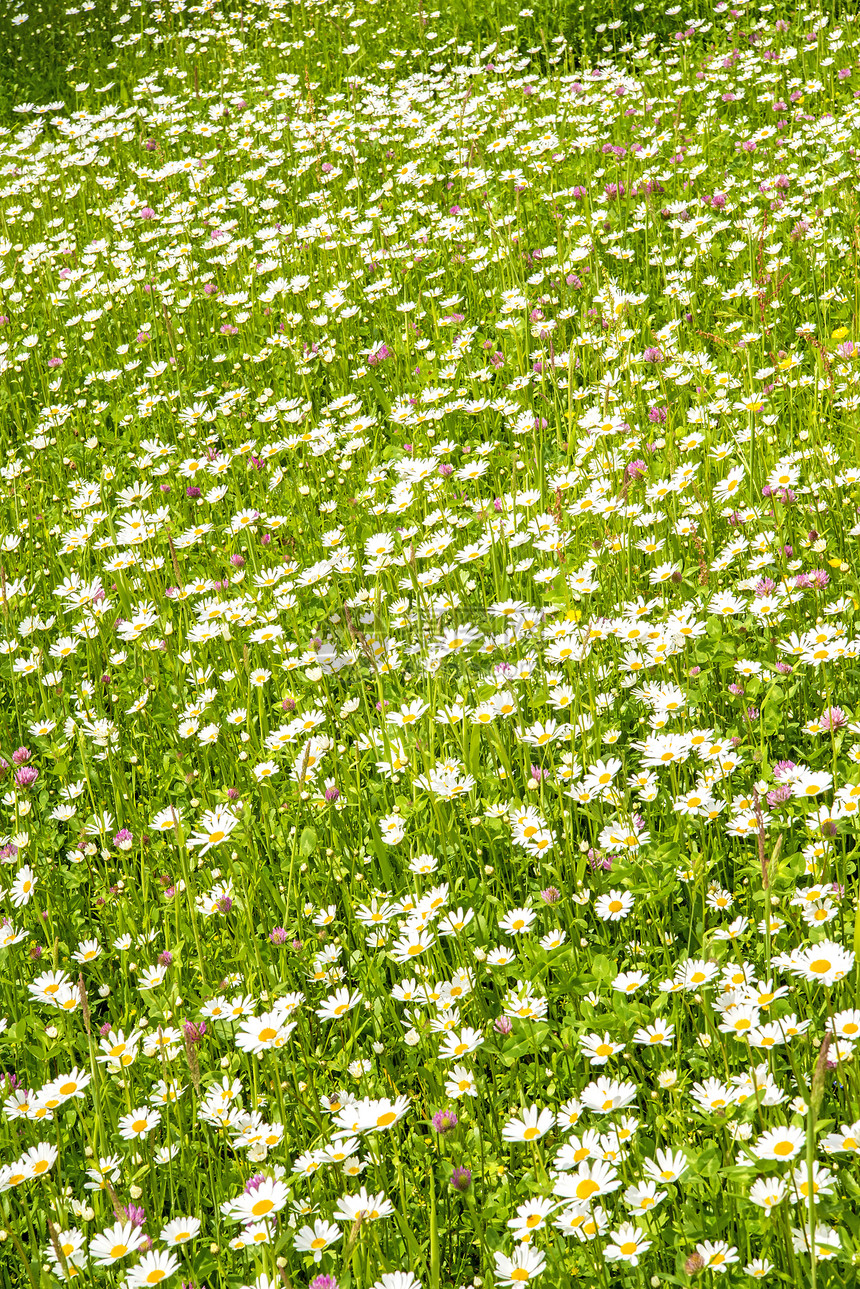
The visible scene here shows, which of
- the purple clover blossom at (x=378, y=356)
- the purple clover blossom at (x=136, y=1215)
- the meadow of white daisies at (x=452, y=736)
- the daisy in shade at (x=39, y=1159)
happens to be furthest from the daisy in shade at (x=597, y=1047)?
the purple clover blossom at (x=378, y=356)

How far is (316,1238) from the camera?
165 centimetres

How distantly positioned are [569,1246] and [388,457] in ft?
9.46

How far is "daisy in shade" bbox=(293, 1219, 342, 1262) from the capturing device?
1633mm

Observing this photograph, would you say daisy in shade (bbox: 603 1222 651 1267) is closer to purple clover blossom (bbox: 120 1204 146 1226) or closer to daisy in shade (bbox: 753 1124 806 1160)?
daisy in shade (bbox: 753 1124 806 1160)

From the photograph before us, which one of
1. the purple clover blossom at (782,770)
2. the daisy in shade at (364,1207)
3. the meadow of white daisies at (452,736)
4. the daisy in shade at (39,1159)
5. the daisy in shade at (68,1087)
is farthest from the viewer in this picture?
the purple clover blossom at (782,770)

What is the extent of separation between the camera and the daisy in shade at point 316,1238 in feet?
5.36

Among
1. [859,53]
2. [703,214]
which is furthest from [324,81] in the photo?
[703,214]

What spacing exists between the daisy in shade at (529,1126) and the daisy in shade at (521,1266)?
15cm

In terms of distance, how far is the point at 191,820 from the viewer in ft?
9.30

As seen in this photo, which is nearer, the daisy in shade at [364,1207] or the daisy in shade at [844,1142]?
the daisy in shade at [844,1142]

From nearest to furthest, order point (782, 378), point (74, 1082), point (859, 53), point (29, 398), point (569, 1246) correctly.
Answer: point (569, 1246) < point (74, 1082) < point (782, 378) < point (29, 398) < point (859, 53)

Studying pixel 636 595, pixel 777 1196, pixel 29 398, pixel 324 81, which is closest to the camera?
pixel 777 1196

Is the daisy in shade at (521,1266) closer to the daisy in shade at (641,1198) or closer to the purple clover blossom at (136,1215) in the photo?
the daisy in shade at (641,1198)

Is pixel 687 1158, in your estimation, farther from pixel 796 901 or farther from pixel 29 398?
pixel 29 398
